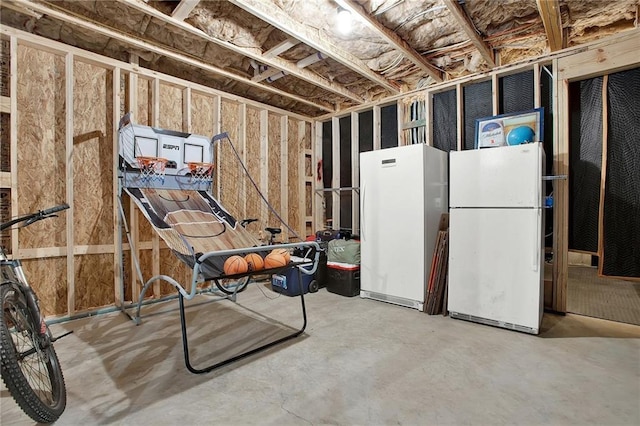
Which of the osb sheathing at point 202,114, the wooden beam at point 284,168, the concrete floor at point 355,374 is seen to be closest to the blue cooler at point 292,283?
the concrete floor at point 355,374

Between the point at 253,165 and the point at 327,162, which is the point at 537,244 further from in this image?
the point at 253,165

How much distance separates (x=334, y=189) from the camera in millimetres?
4844

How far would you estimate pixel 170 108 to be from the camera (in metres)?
3.68

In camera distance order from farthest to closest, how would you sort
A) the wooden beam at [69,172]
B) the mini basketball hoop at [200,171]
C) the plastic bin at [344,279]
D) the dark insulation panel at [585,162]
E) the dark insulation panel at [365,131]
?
the dark insulation panel at [365,131]
the plastic bin at [344,279]
the mini basketball hoop at [200,171]
the dark insulation panel at [585,162]
the wooden beam at [69,172]

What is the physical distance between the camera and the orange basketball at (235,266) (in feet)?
7.01

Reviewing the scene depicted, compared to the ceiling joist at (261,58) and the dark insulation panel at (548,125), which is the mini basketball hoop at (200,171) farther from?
the dark insulation panel at (548,125)

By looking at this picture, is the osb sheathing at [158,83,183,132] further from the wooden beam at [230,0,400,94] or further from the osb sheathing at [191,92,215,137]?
the wooden beam at [230,0,400,94]

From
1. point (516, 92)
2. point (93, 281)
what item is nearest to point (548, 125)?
point (516, 92)

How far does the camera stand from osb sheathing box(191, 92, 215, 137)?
12.7 ft

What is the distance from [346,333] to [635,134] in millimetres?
3187

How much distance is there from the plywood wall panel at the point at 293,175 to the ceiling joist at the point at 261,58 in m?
1.00

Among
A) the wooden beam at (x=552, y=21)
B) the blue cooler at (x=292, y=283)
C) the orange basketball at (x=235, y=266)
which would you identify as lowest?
the blue cooler at (x=292, y=283)

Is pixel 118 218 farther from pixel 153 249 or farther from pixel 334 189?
pixel 334 189

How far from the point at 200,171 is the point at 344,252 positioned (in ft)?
6.40
